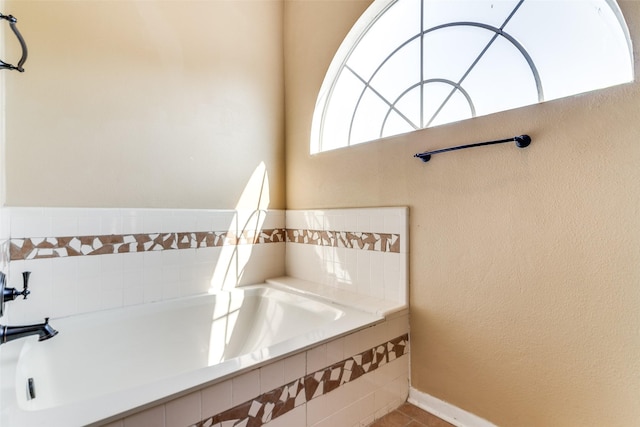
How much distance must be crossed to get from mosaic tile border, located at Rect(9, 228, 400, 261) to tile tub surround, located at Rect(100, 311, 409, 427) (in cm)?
46

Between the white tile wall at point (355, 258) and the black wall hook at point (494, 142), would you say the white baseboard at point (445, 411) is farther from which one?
the black wall hook at point (494, 142)

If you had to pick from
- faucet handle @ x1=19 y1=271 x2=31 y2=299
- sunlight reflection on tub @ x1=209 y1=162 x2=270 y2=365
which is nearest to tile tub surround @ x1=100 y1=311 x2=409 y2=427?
faucet handle @ x1=19 y1=271 x2=31 y2=299

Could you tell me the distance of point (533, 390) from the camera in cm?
124

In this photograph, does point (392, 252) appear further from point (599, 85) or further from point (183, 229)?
point (183, 229)

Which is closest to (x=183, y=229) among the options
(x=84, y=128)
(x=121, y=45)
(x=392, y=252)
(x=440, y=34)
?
(x=84, y=128)

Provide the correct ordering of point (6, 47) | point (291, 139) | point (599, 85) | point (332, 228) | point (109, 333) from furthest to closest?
1. point (291, 139)
2. point (332, 228)
3. point (109, 333)
4. point (6, 47)
5. point (599, 85)

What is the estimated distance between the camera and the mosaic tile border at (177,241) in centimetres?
149

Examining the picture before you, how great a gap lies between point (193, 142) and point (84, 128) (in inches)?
21.5

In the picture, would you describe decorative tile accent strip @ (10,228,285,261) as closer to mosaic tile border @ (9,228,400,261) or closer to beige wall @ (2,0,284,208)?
mosaic tile border @ (9,228,400,261)

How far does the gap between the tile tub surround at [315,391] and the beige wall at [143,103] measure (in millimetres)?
1199

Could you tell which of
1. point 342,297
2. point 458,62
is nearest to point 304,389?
point 342,297

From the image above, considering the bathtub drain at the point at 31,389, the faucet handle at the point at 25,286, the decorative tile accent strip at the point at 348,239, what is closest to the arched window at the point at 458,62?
the decorative tile accent strip at the point at 348,239

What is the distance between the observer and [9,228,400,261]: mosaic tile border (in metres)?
1.49

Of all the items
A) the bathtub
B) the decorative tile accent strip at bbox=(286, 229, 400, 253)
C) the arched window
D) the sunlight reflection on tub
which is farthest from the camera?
the sunlight reflection on tub
